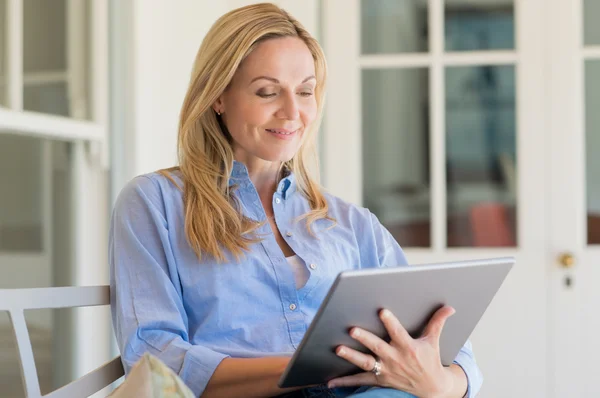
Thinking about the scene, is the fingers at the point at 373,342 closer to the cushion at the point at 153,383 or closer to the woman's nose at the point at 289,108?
the cushion at the point at 153,383

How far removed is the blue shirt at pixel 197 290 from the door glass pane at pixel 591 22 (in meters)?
2.01

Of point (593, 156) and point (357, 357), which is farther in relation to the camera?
point (593, 156)

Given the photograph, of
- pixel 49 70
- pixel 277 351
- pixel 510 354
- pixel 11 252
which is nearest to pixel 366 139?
pixel 510 354

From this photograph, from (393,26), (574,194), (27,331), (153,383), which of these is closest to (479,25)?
(393,26)

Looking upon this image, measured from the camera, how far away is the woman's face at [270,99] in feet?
5.62

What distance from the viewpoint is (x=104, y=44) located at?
2709mm

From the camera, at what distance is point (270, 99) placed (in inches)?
68.0

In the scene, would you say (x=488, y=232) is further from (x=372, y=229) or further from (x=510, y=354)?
(x=372, y=229)

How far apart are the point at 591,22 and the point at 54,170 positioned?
2078 millimetres

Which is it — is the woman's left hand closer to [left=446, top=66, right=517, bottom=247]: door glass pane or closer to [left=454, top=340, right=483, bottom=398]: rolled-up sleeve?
[left=454, top=340, right=483, bottom=398]: rolled-up sleeve

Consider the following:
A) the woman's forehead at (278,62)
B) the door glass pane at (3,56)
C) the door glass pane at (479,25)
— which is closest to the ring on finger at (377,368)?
the woman's forehead at (278,62)

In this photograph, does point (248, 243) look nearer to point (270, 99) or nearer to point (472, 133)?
point (270, 99)

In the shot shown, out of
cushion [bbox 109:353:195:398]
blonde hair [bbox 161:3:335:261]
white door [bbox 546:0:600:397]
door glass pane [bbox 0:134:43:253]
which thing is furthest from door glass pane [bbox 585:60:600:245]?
cushion [bbox 109:353:195:398]

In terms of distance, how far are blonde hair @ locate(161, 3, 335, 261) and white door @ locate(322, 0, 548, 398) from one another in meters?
1.65
